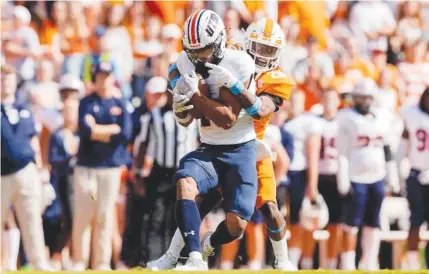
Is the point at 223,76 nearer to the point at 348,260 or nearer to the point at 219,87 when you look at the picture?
the point at 219,87

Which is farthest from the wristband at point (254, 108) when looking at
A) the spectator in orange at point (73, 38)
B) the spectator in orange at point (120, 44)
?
the spectator in orange at point (73, 38)

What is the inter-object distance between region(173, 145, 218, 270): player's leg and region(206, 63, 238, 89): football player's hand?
23.4 inches

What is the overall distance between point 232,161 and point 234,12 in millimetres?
5094

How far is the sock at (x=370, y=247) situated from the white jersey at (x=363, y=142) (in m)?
0.54

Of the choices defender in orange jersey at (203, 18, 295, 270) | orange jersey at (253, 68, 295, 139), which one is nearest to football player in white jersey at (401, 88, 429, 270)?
defender in orange jersey at (203, 18, 295, 270)

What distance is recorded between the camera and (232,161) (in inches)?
358

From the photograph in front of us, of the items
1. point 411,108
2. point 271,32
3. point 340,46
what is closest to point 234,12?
point 340,46

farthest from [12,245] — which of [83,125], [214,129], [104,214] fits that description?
[214,129]

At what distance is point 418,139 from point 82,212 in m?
3.27

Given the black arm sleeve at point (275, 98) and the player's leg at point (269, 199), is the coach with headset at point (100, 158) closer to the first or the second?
the player's leg at point (269, 199)

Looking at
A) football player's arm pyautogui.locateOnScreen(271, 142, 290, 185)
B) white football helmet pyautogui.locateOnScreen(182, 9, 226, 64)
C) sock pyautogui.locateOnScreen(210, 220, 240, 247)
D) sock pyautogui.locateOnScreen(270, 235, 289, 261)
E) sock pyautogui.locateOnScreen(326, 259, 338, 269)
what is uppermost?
white football helmet pyautogui.locateOnScreen(182, 9, 226, 64)

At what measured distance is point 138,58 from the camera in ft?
44.4

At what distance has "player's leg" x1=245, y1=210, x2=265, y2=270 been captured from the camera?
12.6 meters

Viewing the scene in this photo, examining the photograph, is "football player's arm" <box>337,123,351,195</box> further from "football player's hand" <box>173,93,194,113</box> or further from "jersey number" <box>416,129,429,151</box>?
"football player's hand" <box>173,93,194,113</box>
